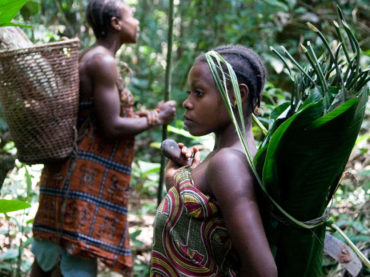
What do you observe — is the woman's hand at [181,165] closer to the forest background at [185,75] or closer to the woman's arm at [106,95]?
the forest background at [185,75]

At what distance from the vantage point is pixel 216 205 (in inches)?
53.7

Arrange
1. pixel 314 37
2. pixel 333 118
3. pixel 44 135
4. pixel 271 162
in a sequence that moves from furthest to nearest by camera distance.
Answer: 1. pixel 314 37
2. pixel 44 135
3. pixel 271 162
4. pixel 333 118

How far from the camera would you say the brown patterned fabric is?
2.47 metres

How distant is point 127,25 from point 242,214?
5.52 feet

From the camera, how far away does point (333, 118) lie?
1.13m

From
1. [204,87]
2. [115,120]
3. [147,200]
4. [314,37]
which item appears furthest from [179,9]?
[204,87]

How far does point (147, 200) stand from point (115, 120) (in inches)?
85.7

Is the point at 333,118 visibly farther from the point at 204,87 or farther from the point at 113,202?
the point at 113,202

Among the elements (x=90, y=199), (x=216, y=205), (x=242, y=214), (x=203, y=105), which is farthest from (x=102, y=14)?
(x=242, y=214)

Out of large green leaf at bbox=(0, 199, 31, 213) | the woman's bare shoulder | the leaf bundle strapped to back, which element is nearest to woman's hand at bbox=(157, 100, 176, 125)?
the woman's bare shoulder

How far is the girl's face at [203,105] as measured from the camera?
146cm

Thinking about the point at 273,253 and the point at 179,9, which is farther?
the point at 179,9

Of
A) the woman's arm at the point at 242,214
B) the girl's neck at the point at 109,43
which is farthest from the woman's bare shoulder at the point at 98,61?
the woman's arm at the point at 242,214

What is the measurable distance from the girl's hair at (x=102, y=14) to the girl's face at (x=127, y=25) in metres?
0.03
